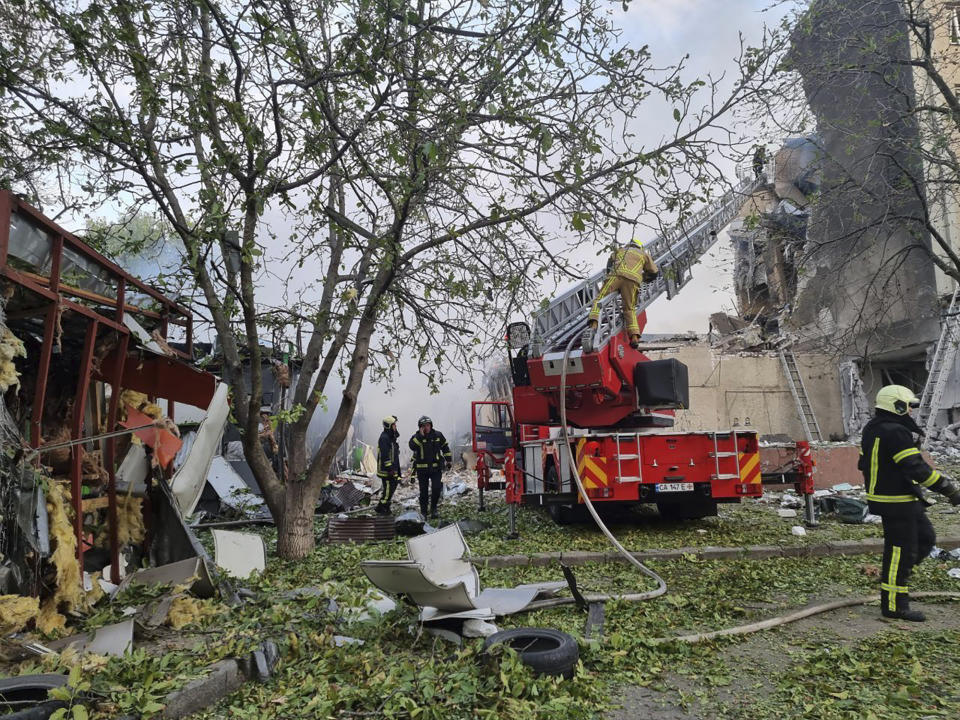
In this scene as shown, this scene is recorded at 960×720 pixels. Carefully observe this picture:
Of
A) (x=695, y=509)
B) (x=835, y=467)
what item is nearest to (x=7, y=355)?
(x=695, y=509)

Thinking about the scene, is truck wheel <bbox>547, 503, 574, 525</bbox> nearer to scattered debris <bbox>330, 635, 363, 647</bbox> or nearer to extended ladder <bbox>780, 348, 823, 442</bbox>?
scattered debris <bbox>330, 635, 363, 647</bbox>

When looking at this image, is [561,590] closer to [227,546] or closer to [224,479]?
[227,546]

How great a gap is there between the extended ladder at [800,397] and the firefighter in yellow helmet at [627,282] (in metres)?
14.1

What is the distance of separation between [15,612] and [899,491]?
20.0ft

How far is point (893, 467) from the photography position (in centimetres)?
507

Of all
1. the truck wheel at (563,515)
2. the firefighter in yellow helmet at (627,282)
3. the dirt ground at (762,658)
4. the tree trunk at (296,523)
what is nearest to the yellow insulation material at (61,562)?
the tree trunk at (296,523)

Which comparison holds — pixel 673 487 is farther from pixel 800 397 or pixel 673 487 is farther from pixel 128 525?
pixel 800 397

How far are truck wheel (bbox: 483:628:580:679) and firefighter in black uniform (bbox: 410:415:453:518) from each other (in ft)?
24.4

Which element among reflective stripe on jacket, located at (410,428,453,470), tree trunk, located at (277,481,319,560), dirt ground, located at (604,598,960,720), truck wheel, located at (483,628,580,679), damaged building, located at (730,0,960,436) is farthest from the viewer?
reflective stripe on jacket, located at (410,428,453,470)

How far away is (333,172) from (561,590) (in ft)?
13.6

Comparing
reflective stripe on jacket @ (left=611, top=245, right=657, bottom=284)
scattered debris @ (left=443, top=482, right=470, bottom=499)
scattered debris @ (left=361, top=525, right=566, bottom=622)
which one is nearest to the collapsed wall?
reflective stripe on jacket @ (left=611, top=245, right=657, bottom=284)

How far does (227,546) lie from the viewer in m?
6.45

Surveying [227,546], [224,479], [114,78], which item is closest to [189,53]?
[114,78]

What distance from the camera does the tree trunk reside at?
7914 millimetres
